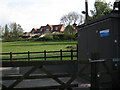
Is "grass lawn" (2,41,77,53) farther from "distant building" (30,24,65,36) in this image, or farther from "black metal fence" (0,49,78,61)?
"distant building" (30,24,65,36)

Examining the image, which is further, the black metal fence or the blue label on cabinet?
the black metal fence

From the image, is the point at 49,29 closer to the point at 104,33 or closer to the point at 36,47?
the point at 36,47

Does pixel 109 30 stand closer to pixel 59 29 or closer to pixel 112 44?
pixel 112 44

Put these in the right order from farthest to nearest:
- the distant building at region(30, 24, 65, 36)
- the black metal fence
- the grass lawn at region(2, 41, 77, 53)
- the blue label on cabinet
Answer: the distant building at region(30, 24, 65, 36)
the grass lawn at region(2, 41, 77, 53)
the black metal fence
the blue label on cabinet

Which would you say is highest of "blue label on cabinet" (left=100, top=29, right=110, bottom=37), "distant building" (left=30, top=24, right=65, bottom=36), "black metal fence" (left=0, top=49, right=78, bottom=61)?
"distant building" (left=30, top=24, right=65, bottom=36)

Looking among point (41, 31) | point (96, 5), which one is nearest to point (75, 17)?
point (96, 5)

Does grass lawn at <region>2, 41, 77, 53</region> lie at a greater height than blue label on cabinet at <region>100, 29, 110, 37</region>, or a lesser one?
lesser

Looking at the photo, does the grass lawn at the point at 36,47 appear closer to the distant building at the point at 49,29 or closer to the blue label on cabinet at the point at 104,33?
the blue label on cabinet at the point at 104,33

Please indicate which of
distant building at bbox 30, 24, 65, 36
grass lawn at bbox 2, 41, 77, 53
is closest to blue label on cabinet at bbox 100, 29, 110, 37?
grass lawn at bbox 2, 41, 77, 53

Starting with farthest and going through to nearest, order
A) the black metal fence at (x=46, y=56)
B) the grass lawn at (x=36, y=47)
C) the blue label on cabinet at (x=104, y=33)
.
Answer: the grass lawn at (x=36, y=47), the black metal fence at (x=46, y=56), the blue label on cabinet at (x=104, y=33)

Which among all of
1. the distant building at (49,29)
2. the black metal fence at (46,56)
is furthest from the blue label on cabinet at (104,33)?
the distant building at (49,29)

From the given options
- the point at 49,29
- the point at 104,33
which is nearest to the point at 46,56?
the point at 104,33

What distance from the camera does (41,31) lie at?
117 m

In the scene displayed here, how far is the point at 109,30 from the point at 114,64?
4.41ft
